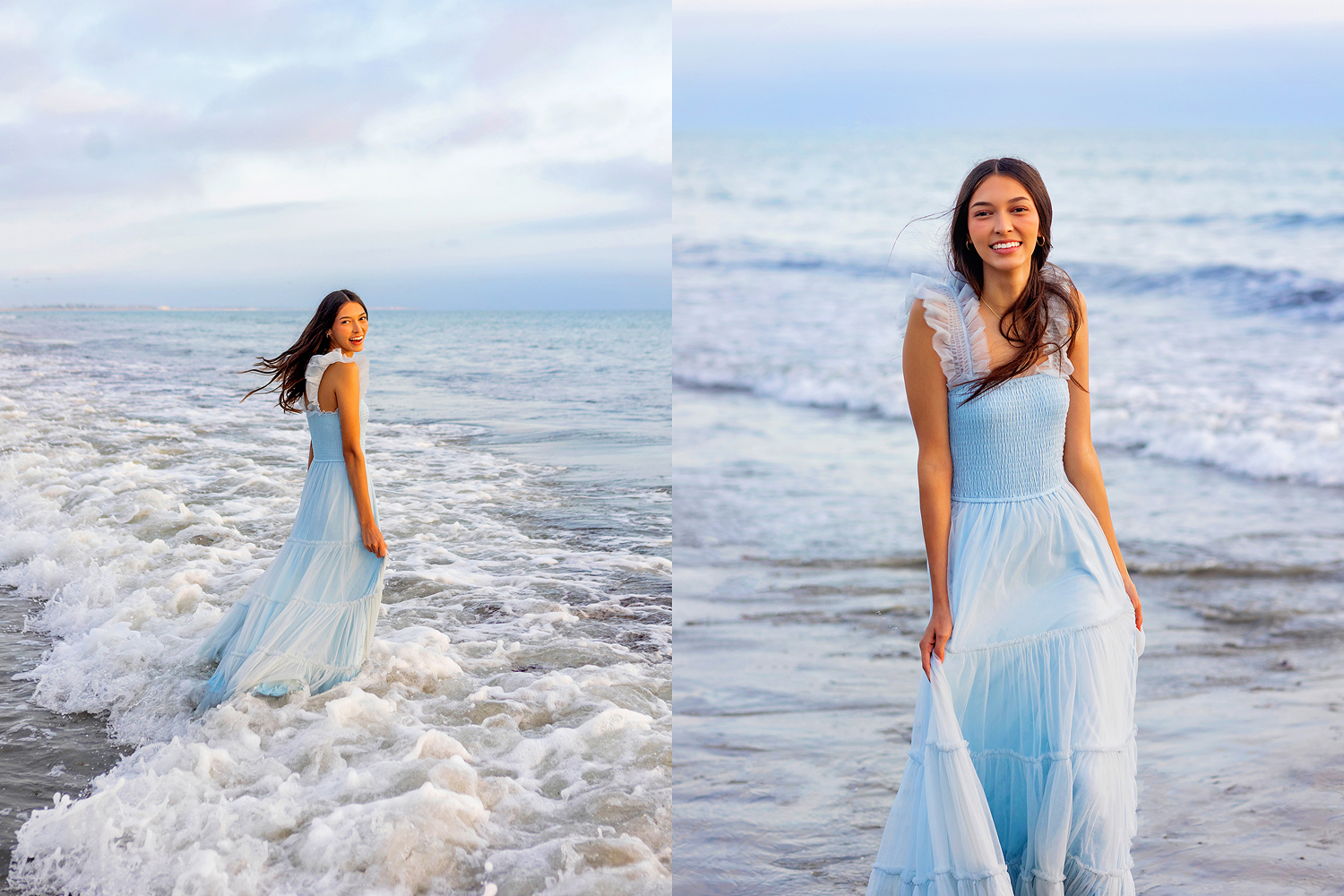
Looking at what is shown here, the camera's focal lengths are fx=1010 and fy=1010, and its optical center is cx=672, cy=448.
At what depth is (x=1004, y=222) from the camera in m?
2.16

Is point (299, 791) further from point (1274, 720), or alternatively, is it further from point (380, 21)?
point (380, 21)

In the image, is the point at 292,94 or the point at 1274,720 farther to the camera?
the point at 292,94

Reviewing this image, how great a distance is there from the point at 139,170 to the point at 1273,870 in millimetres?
25253

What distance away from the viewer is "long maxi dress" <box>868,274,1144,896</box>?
6.68 feet

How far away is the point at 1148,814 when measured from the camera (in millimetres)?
3213

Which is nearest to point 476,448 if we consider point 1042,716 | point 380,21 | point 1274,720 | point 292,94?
point 1274,720

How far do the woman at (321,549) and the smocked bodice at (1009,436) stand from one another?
2.32 meters

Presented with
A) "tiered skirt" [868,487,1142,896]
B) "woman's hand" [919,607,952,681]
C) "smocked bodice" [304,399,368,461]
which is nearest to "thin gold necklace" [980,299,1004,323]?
"tiered skirt" [868,487,1142,896]

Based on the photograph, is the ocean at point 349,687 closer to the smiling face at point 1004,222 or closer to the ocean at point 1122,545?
the ocean at point 1122,545

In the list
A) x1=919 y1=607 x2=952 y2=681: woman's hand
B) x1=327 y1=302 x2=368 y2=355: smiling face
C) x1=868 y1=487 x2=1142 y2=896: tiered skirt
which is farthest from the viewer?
x1=327 y1=302 x2=368 y2=355: smiling face

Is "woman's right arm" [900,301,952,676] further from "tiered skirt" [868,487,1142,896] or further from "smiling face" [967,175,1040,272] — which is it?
"smiling face" [967,175,1040,272]

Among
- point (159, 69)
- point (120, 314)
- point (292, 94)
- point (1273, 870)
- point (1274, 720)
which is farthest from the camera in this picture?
point (120, 314)

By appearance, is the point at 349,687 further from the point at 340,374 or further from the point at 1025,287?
the point at 1025,287

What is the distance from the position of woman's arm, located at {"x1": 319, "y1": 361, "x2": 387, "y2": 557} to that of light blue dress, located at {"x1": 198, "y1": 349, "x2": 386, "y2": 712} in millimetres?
28
